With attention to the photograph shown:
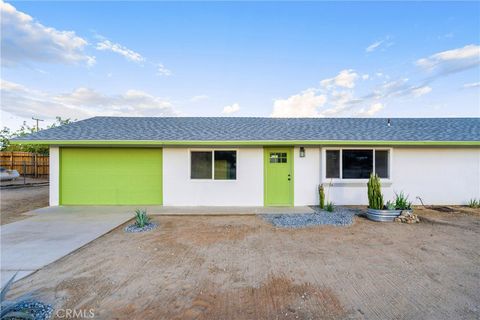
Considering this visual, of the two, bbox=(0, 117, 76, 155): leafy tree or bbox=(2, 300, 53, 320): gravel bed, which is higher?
bbox=(0, 117, 76, 155): leafy tree

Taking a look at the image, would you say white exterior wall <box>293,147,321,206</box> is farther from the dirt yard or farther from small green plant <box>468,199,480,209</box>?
small green plant <box>468,199,480,209</box>

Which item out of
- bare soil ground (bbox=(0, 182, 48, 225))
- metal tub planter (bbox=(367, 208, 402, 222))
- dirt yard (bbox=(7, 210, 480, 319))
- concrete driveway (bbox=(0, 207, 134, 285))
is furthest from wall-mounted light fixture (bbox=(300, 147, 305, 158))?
bare soil ground (bbox=(0, 182, 48, 225))

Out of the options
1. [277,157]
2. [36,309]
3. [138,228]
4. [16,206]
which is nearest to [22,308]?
[36,309]

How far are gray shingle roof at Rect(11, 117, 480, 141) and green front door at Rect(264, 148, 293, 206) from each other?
0.68m

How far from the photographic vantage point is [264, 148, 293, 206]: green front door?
27.1ft

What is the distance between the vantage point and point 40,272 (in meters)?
3.46

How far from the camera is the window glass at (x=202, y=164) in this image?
27.2 ft

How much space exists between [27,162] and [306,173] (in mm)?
22787

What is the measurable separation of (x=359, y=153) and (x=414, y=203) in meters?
2.85

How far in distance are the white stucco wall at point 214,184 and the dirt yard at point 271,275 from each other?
8.98 ft

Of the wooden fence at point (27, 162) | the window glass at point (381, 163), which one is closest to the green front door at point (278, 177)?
the window glass at point (381, 163)

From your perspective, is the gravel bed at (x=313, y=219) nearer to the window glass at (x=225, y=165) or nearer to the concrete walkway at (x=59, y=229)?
the concrete walkway at (x=59, y=229)

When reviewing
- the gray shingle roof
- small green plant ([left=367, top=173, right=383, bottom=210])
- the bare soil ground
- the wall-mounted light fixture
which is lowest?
the bare soil ground

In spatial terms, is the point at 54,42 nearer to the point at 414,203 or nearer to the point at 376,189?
the point at 376,189
